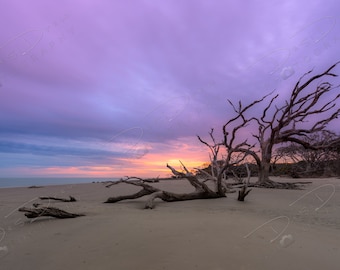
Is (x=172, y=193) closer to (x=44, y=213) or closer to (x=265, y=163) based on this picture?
(x=44, y=213)

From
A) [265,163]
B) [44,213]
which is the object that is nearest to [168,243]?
[44,213]

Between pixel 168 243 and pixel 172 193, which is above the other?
pixel 172 193

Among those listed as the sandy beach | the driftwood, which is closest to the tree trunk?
the driftwood

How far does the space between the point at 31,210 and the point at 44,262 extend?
2.05 m

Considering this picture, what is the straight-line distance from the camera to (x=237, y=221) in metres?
4.57

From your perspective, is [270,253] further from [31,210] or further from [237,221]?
[31,210]

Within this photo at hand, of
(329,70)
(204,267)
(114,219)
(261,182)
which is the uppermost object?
(329,70)

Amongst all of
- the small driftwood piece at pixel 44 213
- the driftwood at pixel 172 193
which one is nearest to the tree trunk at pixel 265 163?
the driftwood at pixel 172 193

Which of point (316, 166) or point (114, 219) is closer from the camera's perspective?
point (114, 219)

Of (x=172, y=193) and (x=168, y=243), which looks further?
(x=172, y=193)

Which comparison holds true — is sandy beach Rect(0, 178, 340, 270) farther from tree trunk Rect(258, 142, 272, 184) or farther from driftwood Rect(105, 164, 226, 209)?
tree trunk Rect(258, 142, 272, 184)

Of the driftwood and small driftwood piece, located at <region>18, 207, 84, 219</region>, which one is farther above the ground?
the driftwood

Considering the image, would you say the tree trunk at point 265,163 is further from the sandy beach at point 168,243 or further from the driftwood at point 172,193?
the sandy beach at point 168,243

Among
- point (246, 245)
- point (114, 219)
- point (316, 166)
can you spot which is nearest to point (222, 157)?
point (114, 219)
